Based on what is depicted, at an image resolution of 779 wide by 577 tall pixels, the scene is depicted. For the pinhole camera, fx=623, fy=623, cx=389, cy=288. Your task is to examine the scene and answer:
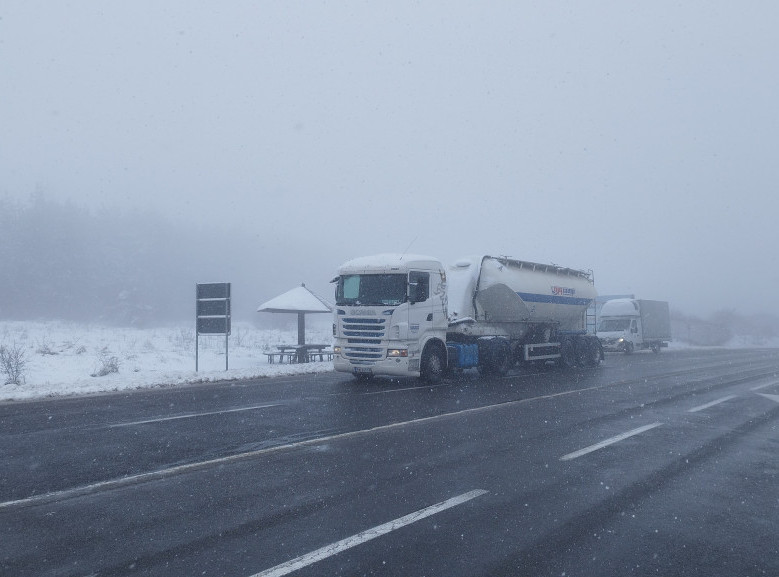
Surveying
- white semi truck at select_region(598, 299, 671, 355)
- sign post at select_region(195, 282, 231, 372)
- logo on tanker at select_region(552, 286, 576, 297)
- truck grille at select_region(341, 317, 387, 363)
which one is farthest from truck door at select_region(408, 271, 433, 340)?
white semi truck at select_region(598, 299, 671, 355)

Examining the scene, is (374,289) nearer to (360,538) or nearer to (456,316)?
(456,316)

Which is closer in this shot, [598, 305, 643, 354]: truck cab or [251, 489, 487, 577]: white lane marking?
[251, 489, 487, 577]: white lane marking

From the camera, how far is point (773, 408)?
42.9ft

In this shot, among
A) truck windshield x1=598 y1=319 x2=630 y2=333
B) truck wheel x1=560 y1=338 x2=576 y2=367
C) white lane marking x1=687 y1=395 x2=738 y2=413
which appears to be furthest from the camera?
truck windshield x1=598 y1=319 x2=630 y2=333

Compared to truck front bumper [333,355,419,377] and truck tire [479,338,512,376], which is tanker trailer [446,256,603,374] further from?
truck front bumper [333,355,419,377]

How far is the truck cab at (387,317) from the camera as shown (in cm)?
1623

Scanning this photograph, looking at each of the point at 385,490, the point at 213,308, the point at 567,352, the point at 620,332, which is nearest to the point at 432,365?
the point at 213,308

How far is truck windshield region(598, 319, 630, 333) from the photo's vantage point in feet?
128

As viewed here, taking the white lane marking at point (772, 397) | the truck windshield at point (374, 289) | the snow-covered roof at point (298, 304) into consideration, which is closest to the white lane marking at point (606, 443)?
the white lane marking at point (772, 397)

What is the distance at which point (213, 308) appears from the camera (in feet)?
64.5

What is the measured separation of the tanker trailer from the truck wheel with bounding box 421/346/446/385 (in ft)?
2.98

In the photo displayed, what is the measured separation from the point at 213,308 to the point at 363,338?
5.84m

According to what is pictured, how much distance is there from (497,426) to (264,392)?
6.83 metres

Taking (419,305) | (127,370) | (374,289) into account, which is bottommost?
(127,370)
